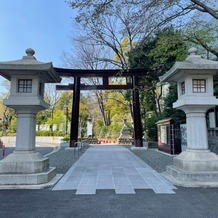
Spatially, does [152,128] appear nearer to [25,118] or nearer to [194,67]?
[194,67]

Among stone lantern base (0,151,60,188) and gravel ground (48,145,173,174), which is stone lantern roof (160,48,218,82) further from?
stone lantern base (0,151,60,188)

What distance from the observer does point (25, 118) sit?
574 cm

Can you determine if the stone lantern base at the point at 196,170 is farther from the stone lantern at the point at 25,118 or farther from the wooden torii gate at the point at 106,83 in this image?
the wooden torii gate at the point at 106,83

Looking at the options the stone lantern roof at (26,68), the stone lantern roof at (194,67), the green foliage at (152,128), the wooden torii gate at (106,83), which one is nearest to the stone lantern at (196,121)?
the stone lantern roof at (194,67)

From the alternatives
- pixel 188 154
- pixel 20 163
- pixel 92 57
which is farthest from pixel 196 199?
pixel 92 57

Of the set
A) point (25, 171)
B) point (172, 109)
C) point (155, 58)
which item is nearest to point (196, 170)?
point (25, 171)

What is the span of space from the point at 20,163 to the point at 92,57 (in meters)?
17.1

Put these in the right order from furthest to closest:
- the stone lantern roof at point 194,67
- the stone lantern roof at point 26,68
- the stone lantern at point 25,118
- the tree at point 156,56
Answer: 1. the tree at point 156,56
2. the stone lantern roof at point 194,67
3. the stone lantern roof at point 26,68
4. the stone lantern at point 25,118

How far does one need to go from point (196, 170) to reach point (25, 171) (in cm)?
437

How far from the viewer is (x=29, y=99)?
221 inches

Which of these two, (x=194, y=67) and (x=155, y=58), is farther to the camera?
(x=155, y=58)

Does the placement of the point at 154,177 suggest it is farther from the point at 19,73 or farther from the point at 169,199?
the point at 19,73

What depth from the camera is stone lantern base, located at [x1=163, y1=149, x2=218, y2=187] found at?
17.1 ft

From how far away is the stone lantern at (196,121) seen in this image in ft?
17.5
